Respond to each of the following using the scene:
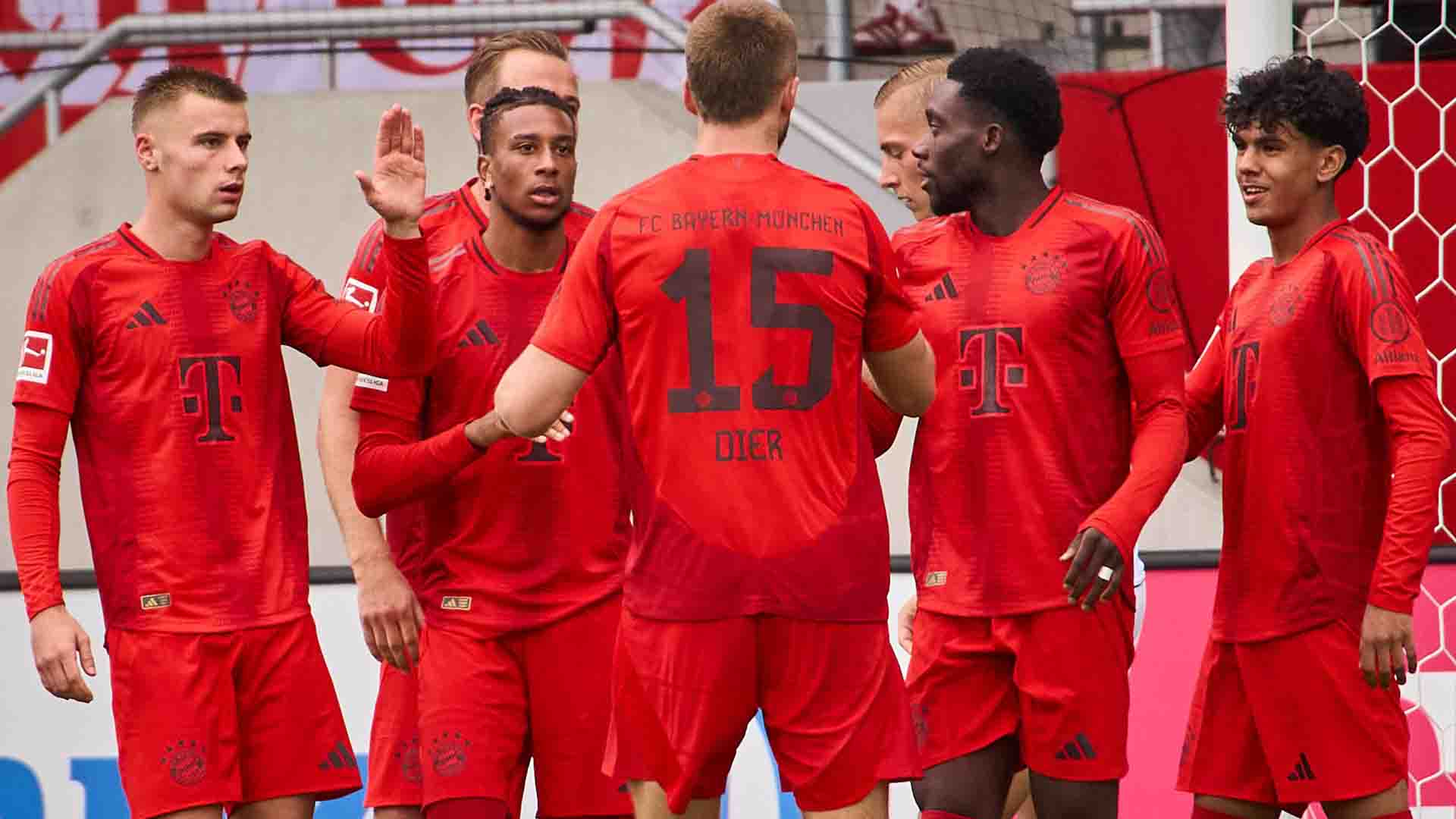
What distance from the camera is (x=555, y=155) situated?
3.94m

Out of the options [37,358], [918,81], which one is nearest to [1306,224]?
[918,81]

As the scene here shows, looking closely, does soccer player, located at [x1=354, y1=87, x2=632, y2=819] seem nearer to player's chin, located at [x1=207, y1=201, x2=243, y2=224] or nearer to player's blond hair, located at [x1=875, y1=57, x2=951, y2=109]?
player's chin, located at [x1=207, y1=201, x2=243, y2=224]

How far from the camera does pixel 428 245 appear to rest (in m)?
4.11

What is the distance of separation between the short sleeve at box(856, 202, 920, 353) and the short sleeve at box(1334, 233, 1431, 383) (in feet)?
3.67

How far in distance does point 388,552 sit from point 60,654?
658mm

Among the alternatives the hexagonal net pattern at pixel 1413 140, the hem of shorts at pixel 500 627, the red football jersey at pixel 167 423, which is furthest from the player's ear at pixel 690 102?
the hexagonal net pattern at pixel 1413 140

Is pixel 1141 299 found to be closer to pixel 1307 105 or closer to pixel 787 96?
pixel 1307 105

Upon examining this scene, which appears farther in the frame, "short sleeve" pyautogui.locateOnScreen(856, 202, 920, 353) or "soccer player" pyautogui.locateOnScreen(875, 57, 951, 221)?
"soccer player" pyautogui.locateOnScreen(875, 57, 951, 221)

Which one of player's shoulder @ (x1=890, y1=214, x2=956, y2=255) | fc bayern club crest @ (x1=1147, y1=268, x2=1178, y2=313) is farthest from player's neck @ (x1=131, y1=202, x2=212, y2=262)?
fc bayern club crest @ (x1=1147, y1=268, x2=1178, y2=313)

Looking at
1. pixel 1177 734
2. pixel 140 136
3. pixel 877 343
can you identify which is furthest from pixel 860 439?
pixel 1177 734

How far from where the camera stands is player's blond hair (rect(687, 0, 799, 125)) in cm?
322

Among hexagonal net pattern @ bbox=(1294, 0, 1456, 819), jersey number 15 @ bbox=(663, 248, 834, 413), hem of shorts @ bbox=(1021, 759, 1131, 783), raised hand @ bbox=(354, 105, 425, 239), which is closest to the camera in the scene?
jersey number 15 @ bbox=(663, 248, 834, 413)

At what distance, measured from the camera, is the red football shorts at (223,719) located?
392cm

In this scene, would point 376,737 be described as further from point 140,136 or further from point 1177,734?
point 1177,734
